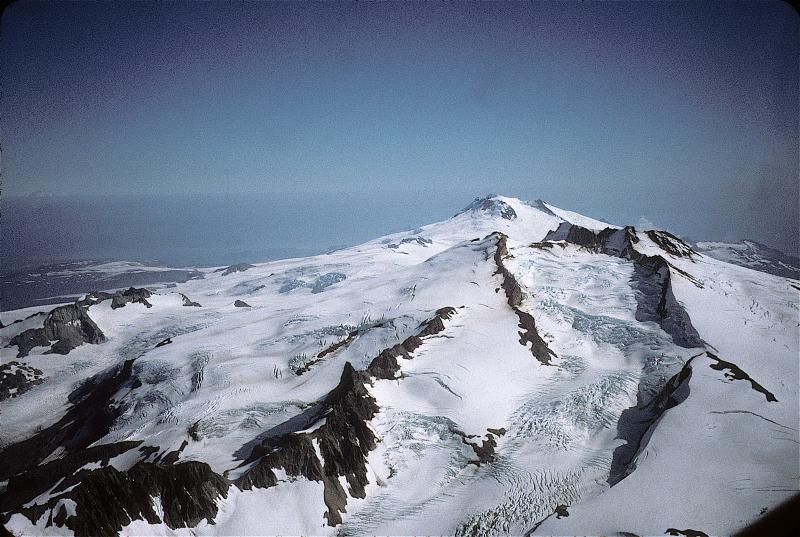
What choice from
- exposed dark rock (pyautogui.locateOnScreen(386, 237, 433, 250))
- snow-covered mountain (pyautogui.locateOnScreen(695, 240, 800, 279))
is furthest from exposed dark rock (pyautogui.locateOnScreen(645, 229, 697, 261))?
snow-covered mountain (pyautogui.locateOnScreen(695, 240, 800, 279))

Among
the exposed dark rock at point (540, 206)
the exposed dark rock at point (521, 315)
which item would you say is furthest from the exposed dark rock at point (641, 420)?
the exposed dark rock at point (540, 206)

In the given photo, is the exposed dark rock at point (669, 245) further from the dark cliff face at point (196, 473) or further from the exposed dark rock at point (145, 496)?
the exposed dark rock at point (145, 496)

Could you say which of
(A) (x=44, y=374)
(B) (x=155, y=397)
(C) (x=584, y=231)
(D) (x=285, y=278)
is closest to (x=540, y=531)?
(B) (x=155, y=397)

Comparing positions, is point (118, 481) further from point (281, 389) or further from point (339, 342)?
point (339, 342)

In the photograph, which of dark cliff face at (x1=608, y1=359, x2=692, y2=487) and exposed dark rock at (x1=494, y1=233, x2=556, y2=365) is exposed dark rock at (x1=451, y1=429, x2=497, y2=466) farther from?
exposed dark rock at (x1=494, y1=233, x2=556, y2=365)

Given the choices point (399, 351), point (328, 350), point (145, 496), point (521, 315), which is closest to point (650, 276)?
point (521, 315)
